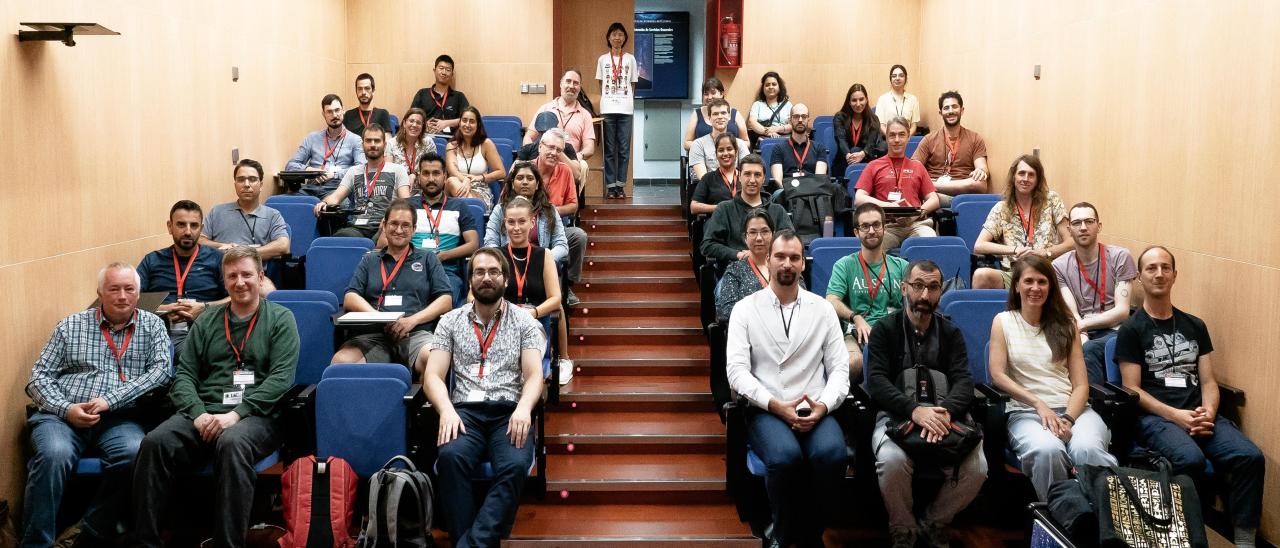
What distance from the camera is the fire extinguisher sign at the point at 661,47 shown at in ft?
36.0

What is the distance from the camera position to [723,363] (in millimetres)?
4008

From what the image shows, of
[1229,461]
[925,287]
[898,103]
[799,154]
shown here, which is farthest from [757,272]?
[898,103]

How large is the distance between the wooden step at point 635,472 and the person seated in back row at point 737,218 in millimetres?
1069

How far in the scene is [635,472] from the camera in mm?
4215

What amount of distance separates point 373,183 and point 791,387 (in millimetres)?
3200

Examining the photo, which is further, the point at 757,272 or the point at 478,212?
the point at 478,212

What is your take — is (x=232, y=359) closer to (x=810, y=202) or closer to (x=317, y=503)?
(x=317, y=503)

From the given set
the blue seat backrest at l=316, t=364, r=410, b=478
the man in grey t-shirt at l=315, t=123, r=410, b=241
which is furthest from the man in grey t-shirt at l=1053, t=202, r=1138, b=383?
the man in grey t-shirt at l=315, t=123, r=410, b=241

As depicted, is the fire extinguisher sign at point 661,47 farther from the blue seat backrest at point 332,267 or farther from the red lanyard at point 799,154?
the blue seat backrest at point 332,267

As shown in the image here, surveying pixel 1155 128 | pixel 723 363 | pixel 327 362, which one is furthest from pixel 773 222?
pixel 327 362

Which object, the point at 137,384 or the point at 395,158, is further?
the point at 395,158

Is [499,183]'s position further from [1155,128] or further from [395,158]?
[1155,128]

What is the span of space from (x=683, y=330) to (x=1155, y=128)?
2474 mm

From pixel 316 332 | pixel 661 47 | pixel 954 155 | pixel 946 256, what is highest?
pixel 661 47
